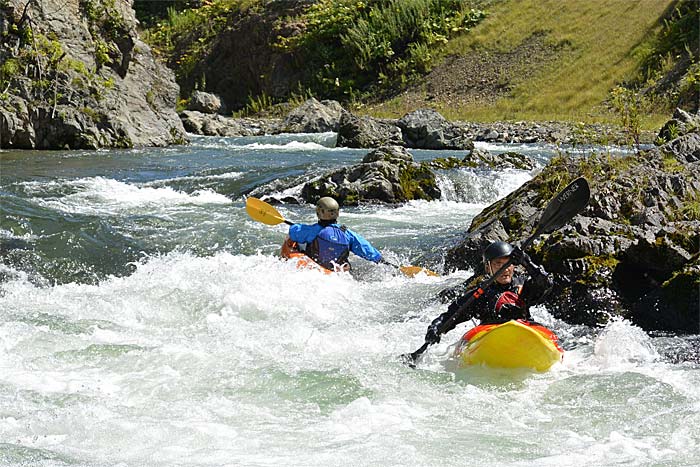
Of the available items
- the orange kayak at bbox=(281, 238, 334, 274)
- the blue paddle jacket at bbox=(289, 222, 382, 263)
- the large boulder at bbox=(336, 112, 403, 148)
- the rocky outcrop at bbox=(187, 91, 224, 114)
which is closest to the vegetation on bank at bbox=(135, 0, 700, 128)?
the rocky outcrop at bbox=(187, 91, 224, 114)

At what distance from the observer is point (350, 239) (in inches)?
306

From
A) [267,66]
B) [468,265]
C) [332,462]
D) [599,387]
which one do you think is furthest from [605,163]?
[267,66]

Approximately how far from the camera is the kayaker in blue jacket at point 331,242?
25.3ft

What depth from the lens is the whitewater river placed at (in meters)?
4.32

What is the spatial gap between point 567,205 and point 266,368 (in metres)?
2.28

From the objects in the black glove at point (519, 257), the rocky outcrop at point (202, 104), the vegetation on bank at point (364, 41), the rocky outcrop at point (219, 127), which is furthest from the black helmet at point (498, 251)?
the vegetation on bank at point (364, 41)

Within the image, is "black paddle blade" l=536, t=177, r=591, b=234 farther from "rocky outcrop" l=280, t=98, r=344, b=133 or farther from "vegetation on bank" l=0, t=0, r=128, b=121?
"rocky outcrop" l=280, t=98, r=344, b=133

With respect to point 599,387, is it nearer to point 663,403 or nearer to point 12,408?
point 663,403

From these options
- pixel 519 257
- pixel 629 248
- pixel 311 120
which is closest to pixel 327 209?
pixel 629 248

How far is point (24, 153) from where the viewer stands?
50.6 feet

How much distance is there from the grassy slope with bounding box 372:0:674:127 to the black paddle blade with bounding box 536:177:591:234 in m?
16.5

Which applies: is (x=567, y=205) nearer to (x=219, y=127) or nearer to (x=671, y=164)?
(x=671, y=164)

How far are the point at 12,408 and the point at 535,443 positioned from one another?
2800 millimetres

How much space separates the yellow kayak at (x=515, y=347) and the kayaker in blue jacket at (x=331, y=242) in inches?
95.7
